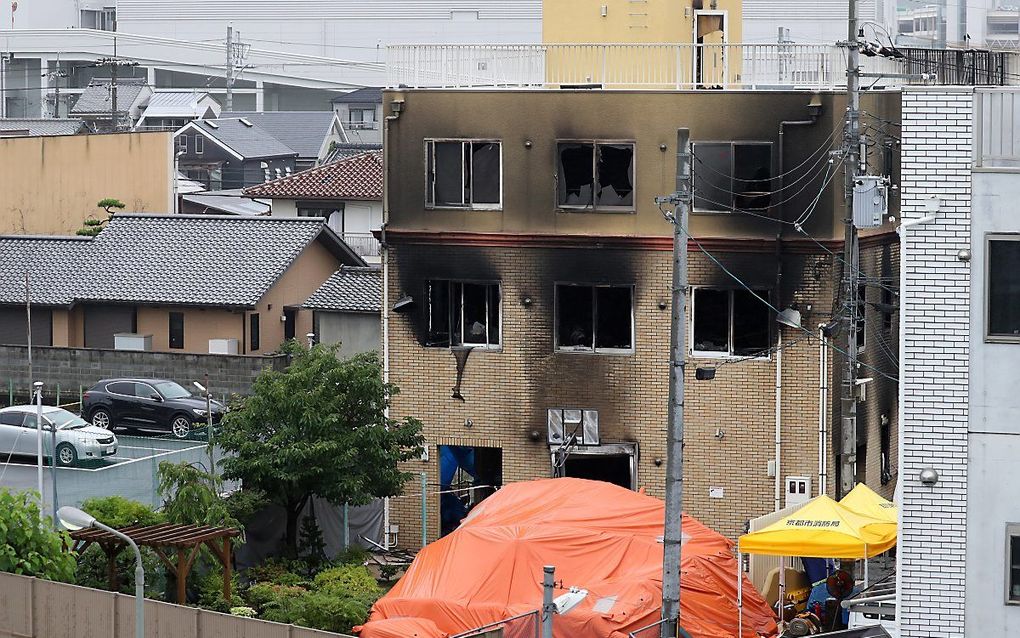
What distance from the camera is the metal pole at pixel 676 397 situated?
18000 mm

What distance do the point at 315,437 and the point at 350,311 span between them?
14543mm

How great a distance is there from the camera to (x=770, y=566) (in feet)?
83.9

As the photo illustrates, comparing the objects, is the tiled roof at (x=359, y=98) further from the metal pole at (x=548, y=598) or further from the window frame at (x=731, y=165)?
the metal pole at (x=548, y=598)

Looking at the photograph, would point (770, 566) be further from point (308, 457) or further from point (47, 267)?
point (47, 267)

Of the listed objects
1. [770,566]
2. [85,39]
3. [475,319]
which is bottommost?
[770,566]

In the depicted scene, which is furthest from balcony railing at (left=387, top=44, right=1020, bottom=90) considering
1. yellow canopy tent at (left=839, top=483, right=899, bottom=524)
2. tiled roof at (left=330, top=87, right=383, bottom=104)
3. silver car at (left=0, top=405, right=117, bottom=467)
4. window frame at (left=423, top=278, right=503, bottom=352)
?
tiled roof at (left=330, top=87, right=383, bottom=104)

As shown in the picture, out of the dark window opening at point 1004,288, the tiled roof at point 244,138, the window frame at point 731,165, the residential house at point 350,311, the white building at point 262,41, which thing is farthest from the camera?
the white building at point 262,41

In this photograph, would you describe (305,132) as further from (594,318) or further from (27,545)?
(27,545)

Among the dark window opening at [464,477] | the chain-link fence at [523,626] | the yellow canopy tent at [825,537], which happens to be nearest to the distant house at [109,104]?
the dark window opening at [464,477]

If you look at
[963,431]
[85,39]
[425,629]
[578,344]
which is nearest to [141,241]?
[578,344]

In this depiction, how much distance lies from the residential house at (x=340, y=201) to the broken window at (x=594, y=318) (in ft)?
91.3

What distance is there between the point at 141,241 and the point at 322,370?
23481 mm

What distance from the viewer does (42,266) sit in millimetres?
48219

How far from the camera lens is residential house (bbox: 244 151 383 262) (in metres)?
56.2
